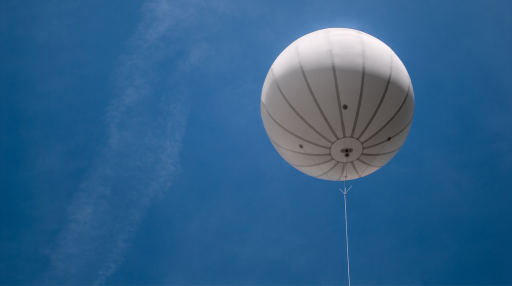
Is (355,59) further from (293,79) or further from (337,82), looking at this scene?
(293,79)

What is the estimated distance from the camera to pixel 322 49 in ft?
20.0

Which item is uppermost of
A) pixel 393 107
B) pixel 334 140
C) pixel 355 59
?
pixel 355 59

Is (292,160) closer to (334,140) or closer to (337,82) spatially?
(334,140)

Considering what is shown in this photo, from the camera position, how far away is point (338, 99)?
19.0ft

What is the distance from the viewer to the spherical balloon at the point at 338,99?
582 centimetres

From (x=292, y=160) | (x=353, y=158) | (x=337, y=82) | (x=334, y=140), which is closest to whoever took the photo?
(x=337, y=82)

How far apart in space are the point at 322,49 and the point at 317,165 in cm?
257

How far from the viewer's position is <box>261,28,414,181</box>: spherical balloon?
582cm

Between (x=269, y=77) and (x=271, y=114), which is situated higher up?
(x=269, y=77)

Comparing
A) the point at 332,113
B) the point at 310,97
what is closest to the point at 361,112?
the point at 332,113

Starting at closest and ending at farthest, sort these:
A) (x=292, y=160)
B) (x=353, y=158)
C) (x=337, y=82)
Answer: (x=337, y=82), (x=353, y=158), (x=292, y=160)

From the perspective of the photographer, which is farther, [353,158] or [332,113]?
[353,158]

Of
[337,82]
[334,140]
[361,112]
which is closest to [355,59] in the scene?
[337,82]

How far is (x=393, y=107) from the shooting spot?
20.0 ft
